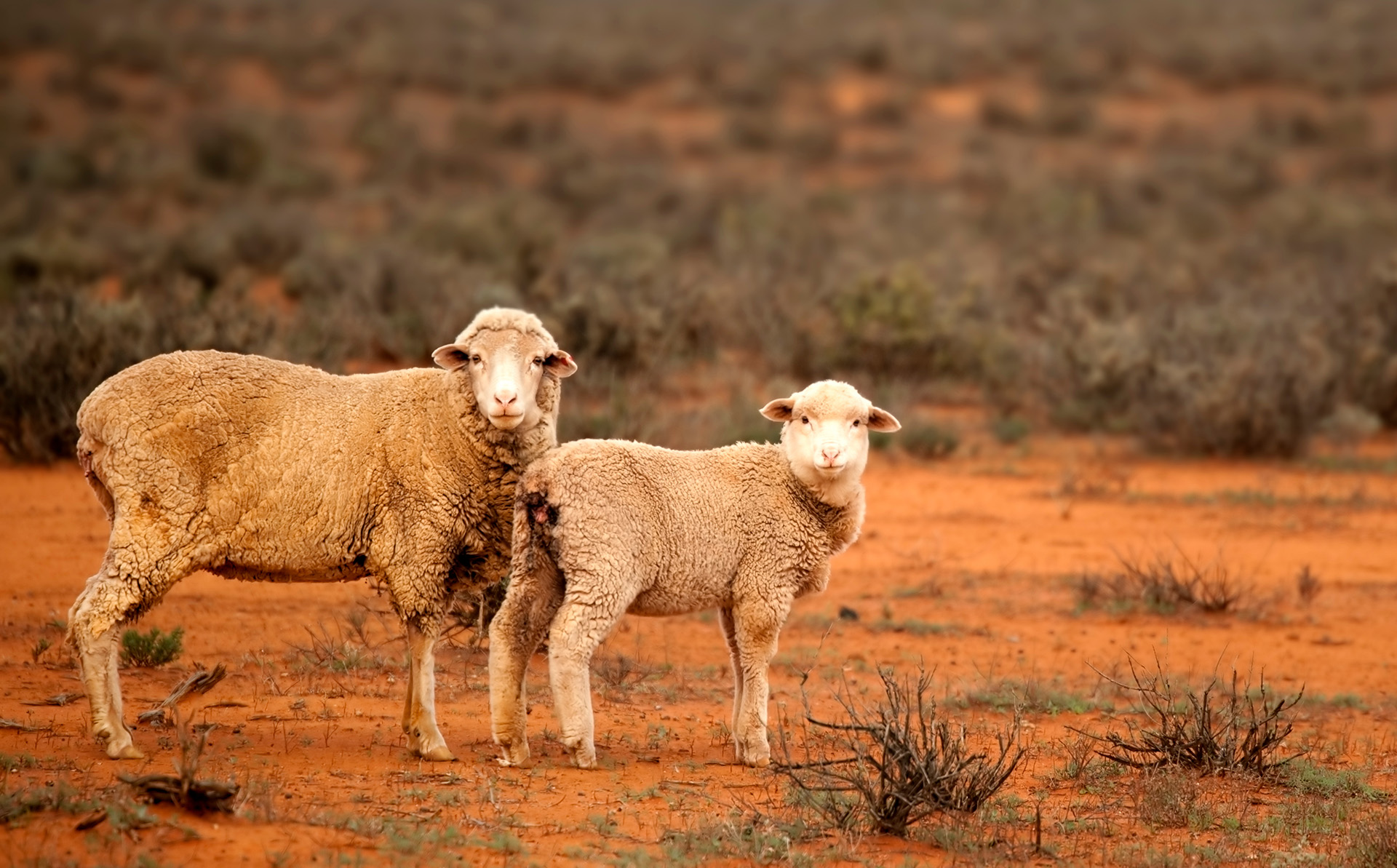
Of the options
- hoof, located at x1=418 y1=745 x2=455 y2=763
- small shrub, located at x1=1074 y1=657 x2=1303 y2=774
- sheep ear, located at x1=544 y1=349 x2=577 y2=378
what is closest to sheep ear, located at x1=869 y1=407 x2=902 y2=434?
sheep ear, located at x1=544 y1=349 x2=577 y2=378

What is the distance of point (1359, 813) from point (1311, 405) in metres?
10.4

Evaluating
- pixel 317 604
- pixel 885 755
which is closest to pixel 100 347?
pixel 317 604

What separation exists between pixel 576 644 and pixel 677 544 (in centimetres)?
70

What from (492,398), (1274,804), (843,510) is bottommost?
(1274,804)

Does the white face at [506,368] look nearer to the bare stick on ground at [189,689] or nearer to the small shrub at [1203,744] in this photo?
the bare stick on ground at [189,689]

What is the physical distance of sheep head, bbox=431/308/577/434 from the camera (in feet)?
23.2

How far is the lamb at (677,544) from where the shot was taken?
6.97 meters

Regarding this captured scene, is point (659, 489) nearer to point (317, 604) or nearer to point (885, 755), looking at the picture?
point (885, 755)

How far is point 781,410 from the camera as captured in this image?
779 cm

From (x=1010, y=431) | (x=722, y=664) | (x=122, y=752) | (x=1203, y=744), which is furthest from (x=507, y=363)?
(x=1010, y=431)

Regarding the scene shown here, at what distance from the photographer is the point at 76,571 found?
11.1 meters

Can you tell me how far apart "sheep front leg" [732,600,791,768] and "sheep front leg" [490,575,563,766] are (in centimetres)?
92

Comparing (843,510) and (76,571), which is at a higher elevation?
(843,510)

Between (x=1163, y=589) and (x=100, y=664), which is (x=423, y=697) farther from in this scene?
(x=1163, y=589)
